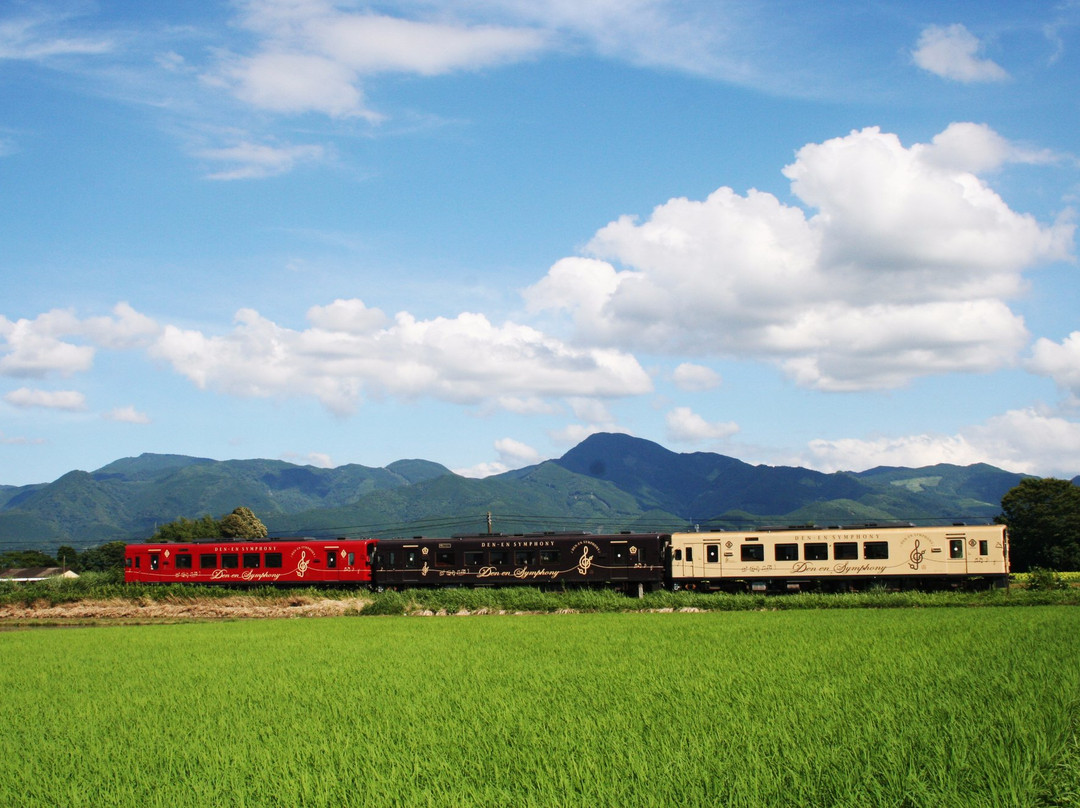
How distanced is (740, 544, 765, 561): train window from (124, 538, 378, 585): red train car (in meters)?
17.5

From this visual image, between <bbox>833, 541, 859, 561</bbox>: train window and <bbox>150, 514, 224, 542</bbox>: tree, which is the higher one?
<bbox>833, 541, 859, 561</bbox>: train window

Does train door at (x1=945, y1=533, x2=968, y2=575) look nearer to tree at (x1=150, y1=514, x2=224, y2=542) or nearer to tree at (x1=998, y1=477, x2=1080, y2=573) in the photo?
tree at (x1=998, y1=477, x2=1080, y2=573)

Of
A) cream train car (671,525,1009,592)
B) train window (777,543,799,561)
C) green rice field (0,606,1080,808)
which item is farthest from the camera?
train window (777,543,799,561)

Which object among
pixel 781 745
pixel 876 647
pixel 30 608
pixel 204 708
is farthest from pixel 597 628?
pixel 30 608

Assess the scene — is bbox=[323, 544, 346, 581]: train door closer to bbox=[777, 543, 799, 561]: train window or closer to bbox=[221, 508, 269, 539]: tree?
bbox=[777, 543, 799, 561]: train window

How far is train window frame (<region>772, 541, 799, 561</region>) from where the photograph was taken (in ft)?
124

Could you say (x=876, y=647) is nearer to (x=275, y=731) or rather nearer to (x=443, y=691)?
(x=443, y=691)

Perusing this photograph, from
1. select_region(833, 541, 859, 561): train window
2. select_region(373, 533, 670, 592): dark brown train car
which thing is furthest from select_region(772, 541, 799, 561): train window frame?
select_region(373, 533, 670, 592): dark brown train car

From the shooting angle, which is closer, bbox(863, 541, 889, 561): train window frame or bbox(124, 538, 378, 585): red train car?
bbox(863, 541, 889, 561): train window frame

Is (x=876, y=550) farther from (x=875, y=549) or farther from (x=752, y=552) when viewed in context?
(x=752, y=552)

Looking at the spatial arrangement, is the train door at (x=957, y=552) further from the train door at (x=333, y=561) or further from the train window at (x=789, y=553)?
the train door at (x=333, y=561)

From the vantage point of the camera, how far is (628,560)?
39.6 m

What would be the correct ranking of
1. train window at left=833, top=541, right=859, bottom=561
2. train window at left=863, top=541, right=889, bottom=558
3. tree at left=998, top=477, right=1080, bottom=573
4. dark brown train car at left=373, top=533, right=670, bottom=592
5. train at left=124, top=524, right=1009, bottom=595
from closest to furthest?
train at left=124, top=524, right=1009, bottom=595 < train window at left=863, top=541, right=889, bottom=558 < train window at left=833, top=541, right=859, bottom=561 < dark brown train car at left=373, top=533, right=670, bottom=592 < tree at left=998, top=477, right=1080, bottom=573

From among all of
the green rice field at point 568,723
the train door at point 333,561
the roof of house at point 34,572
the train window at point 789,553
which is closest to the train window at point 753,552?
the train window at point 789,553
